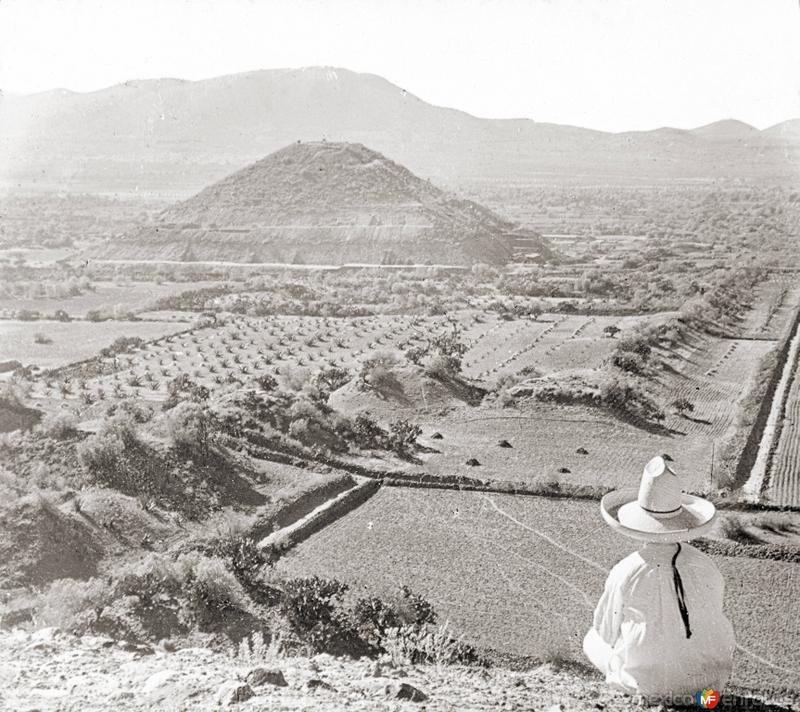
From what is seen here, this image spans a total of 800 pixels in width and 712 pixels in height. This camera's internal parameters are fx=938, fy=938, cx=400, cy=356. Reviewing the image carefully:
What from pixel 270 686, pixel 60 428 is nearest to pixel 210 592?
pixel 270 686

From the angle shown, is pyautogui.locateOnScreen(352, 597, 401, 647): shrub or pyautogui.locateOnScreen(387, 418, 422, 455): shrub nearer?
pyautogui.locateOnScreen(352, 597, 401, 647): shrub

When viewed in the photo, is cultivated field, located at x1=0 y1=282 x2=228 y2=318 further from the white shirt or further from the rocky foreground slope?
the white shirt

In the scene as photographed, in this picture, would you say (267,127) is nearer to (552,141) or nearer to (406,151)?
(406,151)

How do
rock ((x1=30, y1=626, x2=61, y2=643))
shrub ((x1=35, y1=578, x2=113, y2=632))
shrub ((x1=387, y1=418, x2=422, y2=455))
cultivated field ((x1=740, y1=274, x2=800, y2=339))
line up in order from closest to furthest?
rock ((x1=30, y1=626, x2=61, y2=643)) < shrub ((x1=35, y1=578, x2=113, y2=632)) < shrub ((x1=387, y1=418, x2=422, y2=455)) < cultivated field ((x1=740, y1=274, x2=800, y2=339))

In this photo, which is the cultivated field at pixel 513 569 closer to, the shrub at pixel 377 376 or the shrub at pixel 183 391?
the shrub at pixel 377 376

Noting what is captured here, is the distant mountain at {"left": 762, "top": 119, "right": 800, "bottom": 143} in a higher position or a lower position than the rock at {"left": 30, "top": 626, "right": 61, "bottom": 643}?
higher

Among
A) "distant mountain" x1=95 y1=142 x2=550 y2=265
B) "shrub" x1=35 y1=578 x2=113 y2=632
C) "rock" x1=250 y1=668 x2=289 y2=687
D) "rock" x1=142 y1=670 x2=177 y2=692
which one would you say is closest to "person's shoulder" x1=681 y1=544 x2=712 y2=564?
"rock" x1=250 y1=668 x2=289 y2=687
